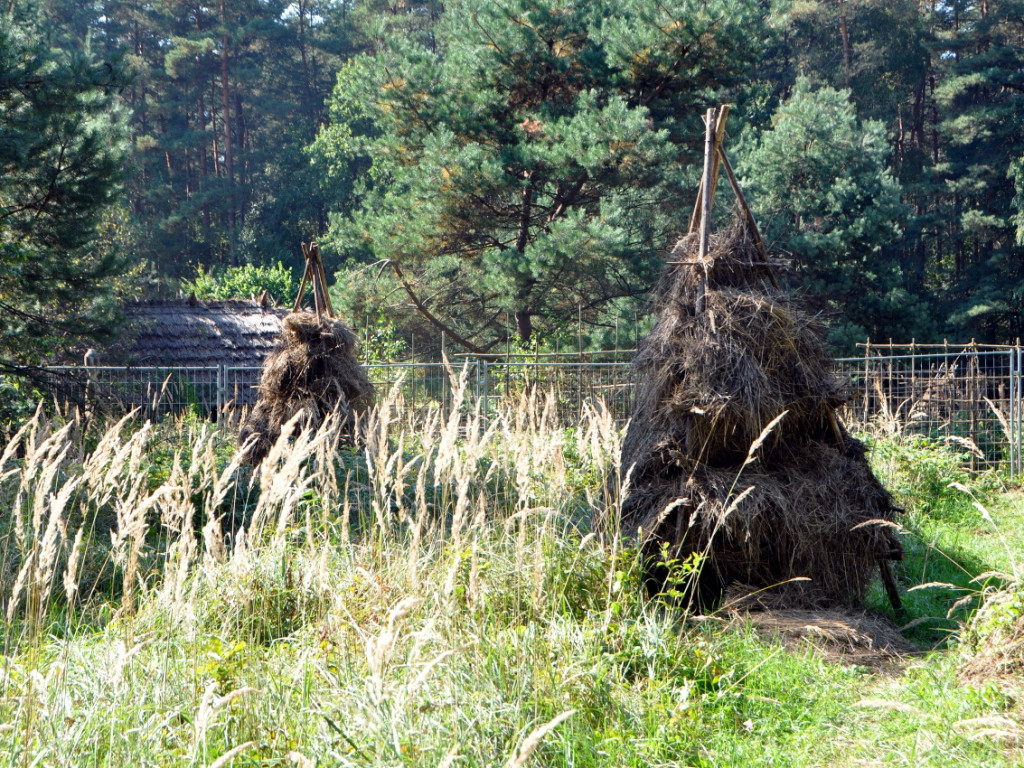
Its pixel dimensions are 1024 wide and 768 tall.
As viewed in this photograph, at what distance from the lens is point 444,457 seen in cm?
322

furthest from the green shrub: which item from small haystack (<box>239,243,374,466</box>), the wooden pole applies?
the wooden pole

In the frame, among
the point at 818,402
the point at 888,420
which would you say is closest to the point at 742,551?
the point at 818,402

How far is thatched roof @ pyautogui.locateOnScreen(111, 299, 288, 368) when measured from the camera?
15.8m

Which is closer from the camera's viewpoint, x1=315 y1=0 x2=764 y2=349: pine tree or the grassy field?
the grassy field

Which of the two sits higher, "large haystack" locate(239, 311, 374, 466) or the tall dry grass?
"large haystack" locate(239, 311, 374, 466)

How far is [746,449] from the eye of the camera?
4.34m

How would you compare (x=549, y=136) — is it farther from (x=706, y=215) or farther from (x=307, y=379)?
(x=706, y=215)

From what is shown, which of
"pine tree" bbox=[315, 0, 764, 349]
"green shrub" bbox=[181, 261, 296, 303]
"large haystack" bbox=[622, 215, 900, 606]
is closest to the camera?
"large haystack" bbox=[622, 215, 900, 606]

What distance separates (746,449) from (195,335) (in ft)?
47.0

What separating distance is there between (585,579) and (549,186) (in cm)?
1237

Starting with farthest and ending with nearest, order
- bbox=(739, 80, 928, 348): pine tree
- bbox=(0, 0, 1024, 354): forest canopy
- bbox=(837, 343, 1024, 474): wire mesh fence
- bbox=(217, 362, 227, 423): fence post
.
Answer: bbox=(739, 80, 928, 348): pine tree < bbox=(217, 362, 227, 423): fence post < bbox=(0, 0, 1024, 354): forest canopy < bbox=(837, 343, 1024, 474): wire mesh fence

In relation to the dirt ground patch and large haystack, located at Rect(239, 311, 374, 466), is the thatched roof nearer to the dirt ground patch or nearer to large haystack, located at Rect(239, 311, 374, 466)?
large haystack, located at Rect(239, 311, 374, 466)

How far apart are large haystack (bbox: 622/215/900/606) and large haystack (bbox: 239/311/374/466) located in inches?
125

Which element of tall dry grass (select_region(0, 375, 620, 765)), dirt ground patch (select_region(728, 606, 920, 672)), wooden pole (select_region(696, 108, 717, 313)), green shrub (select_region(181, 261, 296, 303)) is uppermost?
green shrub (select_region(181, 261, 296, 303))
